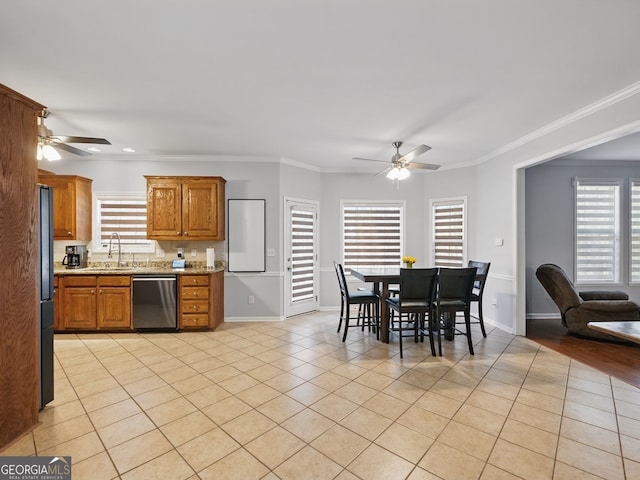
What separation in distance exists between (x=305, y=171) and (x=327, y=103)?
245cm

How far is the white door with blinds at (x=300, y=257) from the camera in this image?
17.1ft

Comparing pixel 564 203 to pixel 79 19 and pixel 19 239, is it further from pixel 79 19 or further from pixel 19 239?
pixel 19 239

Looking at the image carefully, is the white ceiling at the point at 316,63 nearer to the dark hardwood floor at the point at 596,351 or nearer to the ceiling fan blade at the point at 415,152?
the ceiling fan blade at the point at 415,152

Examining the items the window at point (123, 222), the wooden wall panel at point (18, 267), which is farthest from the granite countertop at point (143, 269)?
the wooden wall panel at point (18, 267)

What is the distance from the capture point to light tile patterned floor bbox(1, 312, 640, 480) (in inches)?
72.9

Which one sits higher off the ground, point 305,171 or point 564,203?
point 305,171

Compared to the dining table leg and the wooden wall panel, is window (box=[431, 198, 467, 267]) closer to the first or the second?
the dining table leg

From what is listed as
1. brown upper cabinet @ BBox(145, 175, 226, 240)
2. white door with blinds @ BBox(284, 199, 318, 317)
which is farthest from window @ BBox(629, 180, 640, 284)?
brown upper cabinet @ BBox(145, 175, 226, 240)

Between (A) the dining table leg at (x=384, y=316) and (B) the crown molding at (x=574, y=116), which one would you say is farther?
(A) the dining table leg at (x=384, y=316)

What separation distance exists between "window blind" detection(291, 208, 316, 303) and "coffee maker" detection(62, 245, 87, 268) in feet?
10.8

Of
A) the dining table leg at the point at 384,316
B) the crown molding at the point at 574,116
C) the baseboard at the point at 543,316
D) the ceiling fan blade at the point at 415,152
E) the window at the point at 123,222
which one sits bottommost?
the baseboard at the point at 543,316

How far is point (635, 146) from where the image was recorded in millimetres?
4438

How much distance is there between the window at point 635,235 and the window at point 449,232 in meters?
2.65

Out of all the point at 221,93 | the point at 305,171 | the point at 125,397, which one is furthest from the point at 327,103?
the point at 125,397
